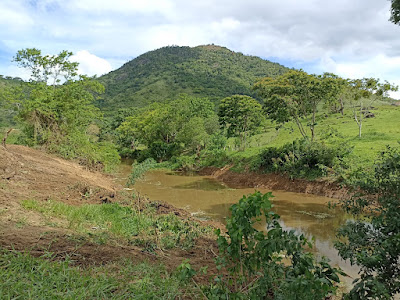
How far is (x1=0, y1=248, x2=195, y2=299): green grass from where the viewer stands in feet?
11.6

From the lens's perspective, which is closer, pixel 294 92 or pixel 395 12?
pixel 395 12

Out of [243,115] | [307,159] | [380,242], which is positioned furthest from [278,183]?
[380,242]

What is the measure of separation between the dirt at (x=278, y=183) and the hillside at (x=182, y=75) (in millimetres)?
54836

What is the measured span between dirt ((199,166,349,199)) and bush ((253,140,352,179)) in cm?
49

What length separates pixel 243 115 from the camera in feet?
88.3

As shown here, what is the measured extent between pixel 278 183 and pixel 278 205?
13.9ft

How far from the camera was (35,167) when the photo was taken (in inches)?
484

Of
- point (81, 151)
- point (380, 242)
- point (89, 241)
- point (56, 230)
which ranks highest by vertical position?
point (81, 151)

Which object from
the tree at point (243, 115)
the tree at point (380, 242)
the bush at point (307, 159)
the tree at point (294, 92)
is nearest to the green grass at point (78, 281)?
the tree at point (380, 242)

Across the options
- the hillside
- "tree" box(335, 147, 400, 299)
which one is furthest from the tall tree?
the hillside

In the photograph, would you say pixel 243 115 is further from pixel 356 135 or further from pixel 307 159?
pixel 307 159

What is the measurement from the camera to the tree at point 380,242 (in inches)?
126

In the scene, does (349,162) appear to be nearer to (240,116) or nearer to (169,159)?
(240,116)

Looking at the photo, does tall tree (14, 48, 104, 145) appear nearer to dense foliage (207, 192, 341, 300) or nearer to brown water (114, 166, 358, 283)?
brown water (114, 166, 358, 283)
